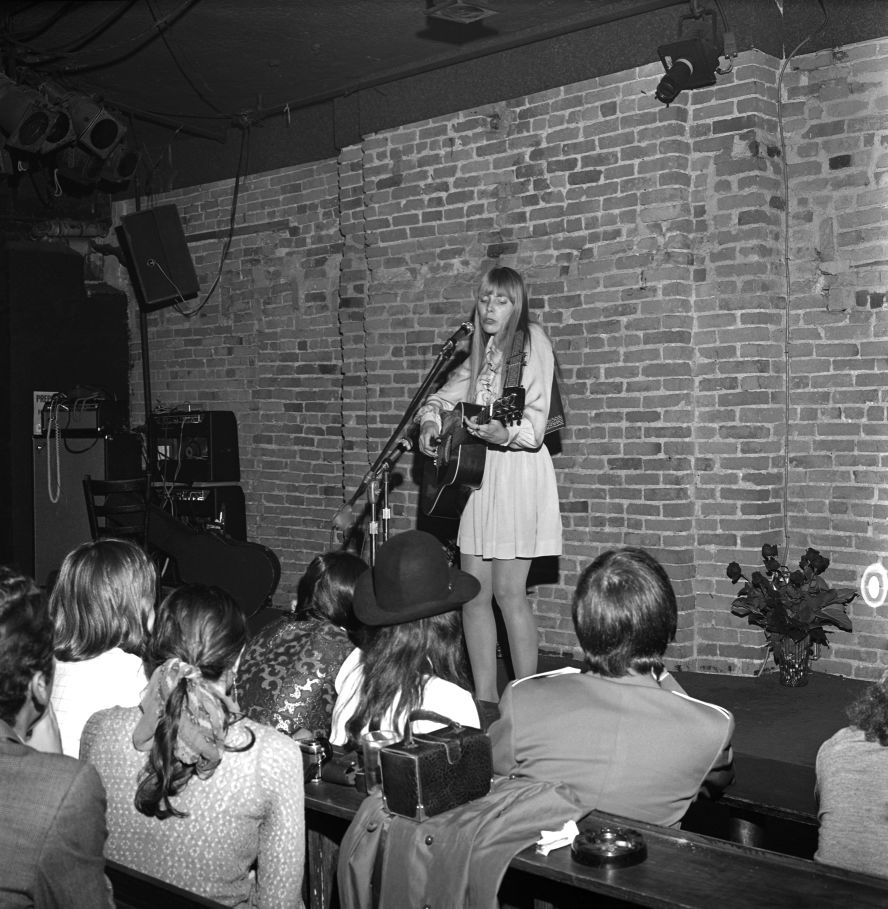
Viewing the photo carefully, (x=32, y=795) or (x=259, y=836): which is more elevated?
(x=32, y=795)

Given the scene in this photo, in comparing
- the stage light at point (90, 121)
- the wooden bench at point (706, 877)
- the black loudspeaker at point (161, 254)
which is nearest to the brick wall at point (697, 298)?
the stage light at point (90, 121)

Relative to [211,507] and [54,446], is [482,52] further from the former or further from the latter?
[54,446]

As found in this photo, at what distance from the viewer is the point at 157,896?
6.07ft

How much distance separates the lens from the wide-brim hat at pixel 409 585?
94.7 inches

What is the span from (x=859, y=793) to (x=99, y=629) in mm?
1745

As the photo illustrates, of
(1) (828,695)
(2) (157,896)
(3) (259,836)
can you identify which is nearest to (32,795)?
(2) (157,896)

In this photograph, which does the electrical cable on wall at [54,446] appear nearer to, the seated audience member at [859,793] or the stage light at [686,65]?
the stage light at [686,65]

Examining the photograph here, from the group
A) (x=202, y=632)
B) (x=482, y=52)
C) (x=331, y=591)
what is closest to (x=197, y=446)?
(x=482, y=52)

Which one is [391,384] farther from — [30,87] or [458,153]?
[30,87]

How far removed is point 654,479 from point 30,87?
167 inches

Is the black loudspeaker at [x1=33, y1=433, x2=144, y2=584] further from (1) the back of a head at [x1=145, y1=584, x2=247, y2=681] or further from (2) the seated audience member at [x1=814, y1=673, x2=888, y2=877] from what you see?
(2) the seated audience member at [x1=814, y1=673, x2=888, y2=877]

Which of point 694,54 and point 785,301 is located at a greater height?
point 694,54

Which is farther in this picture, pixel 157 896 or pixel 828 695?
pixel 828 695

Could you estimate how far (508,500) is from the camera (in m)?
4.09
